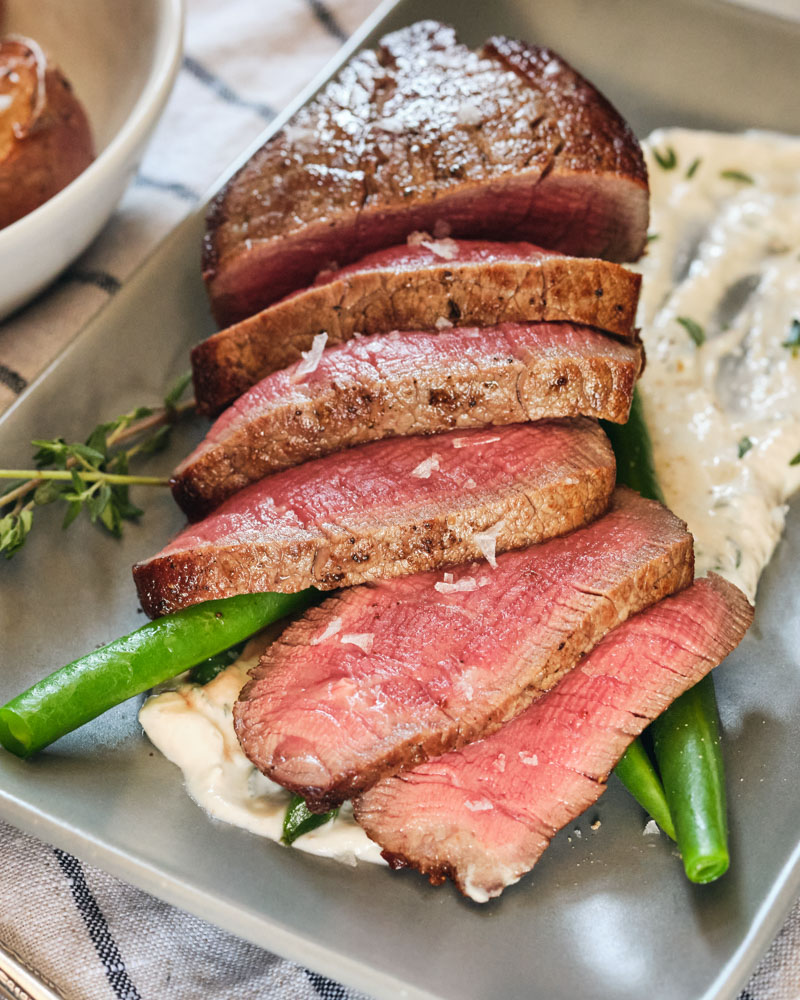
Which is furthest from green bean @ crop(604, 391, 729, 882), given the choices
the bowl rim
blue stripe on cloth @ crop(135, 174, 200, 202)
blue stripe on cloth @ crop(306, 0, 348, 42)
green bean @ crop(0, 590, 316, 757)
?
blue stripe on cloth @ crop(306, 0, 348, 42)

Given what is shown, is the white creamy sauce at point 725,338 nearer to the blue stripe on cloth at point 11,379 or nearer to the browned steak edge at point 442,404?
the browned steak edge at point 442,404

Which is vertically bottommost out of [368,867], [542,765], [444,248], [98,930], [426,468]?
[98,930]

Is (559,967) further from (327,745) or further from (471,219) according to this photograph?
(471,219)

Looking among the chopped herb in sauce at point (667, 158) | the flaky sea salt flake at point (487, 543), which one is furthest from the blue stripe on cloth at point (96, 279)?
the chopped herb in sauce at point (667, 158)

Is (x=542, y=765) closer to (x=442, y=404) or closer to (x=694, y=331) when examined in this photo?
(x=442, y=404)

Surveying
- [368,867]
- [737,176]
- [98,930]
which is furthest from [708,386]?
[98,930]

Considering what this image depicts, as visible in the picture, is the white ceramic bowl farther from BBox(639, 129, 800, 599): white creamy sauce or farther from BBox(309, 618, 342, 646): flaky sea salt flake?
BBox(639, 129, 800, 599): white creamy sauce
